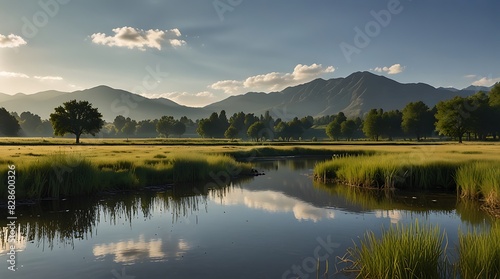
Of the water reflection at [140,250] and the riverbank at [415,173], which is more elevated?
the riverbank at [415,173]

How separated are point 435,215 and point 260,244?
1227 cm

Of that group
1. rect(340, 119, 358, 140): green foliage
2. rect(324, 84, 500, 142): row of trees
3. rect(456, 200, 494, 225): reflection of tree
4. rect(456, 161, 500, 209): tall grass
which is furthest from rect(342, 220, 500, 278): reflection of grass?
rect(340, 119, 358, 140): green foliage

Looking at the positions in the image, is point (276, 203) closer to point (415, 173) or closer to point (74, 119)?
point (415, 173)

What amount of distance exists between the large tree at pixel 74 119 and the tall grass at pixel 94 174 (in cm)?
6927

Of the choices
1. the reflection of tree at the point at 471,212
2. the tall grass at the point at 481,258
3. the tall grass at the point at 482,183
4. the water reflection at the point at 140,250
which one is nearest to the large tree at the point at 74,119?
the water reflection at the point at 140,250

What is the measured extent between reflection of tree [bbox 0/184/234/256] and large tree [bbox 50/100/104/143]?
3087 inches

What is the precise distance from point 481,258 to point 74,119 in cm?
10581

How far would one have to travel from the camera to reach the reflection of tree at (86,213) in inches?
686

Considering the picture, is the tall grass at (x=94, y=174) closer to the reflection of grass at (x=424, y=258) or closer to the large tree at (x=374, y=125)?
the reflection of grass at (x=424, y=258)

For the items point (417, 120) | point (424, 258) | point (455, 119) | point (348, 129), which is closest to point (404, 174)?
point (424, 258)

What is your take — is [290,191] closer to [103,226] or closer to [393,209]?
[393,209]

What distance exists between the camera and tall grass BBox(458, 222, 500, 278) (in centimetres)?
942

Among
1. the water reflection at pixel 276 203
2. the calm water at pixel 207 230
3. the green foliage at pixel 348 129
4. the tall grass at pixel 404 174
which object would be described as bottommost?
the water reflection at pixel 276 203

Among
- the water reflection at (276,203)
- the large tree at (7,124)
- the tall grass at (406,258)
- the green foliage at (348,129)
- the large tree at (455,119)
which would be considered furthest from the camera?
the green foliage at (348,129)
